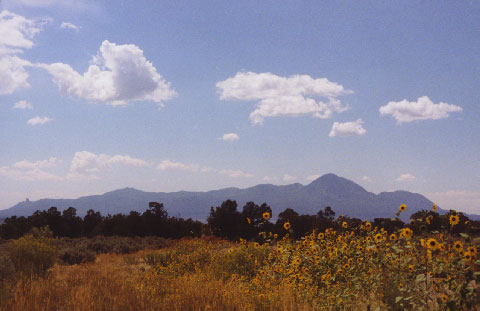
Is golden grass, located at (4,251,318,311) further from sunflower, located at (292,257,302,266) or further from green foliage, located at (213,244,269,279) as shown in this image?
green foliage, located at (213,244,269,279)

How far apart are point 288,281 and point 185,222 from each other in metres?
22.6

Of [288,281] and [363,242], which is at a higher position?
[363,242]

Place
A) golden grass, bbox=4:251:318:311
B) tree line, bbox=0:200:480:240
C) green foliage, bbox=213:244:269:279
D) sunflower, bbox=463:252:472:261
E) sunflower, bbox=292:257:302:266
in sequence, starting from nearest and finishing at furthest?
sunflower, bbox=463:252:472:261 < golden grass, bbox=4:251:318:311 < sunflower, bbox=292:257:302:266 < green foliage, bbox=213:244:269:279 < tree line, bbox=0:200:480:240

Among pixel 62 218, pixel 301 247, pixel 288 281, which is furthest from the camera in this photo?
pixel 62 218

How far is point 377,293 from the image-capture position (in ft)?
18.7

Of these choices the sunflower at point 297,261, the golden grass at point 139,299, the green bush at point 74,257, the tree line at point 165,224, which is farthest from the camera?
the tree line at point 165,224

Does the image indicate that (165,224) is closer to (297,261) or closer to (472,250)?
(297,261)

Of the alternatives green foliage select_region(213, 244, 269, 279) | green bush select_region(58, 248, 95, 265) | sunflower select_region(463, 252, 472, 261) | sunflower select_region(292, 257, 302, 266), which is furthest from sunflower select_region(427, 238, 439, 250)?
green bush select_region(58, 248, 95, 265)

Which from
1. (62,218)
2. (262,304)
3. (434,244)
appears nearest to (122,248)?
(62,218)

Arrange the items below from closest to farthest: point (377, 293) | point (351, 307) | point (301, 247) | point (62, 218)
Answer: point (351, 307), point (377, 293), point (301, 247), point (62, 218)

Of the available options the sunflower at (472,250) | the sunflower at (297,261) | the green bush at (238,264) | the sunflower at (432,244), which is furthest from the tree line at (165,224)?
the sunflower at (472,250)

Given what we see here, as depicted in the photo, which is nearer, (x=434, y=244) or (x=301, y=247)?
(x=434, y=244)

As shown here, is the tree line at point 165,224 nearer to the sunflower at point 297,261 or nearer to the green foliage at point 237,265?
the green foliage at point 237,265

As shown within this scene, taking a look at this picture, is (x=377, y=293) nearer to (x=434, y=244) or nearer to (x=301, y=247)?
(x=301, y=247)
